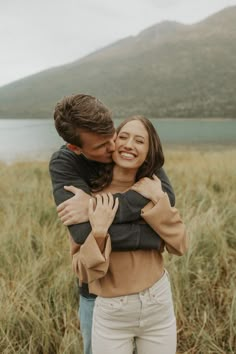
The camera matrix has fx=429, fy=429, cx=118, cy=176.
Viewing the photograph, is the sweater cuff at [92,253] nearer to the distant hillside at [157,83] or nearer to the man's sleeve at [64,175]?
the man's sleeve at [64,175]

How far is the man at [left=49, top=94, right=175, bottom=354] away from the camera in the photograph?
4.58 feet

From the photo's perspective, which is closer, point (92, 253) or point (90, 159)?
point (92, 253)

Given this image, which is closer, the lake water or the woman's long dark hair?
the woman's long dark hair

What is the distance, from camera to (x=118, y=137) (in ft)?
5.01

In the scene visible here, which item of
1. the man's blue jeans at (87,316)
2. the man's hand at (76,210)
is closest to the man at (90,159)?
the man's hand at (76,210)

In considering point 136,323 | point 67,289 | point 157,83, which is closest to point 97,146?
point 136,323

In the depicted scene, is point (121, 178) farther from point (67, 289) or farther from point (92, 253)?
point (67, 289)

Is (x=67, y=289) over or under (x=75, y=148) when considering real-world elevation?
under

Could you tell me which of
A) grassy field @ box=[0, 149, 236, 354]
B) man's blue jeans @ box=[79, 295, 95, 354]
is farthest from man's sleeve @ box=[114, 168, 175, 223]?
grassy field @ box=[0, 149, 236, 354]

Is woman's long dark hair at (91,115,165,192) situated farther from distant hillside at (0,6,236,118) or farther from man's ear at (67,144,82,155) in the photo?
distant hillside at (0,6,236,118)

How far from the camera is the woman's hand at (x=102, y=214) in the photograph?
137cm

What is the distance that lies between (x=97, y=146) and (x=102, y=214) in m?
0.23

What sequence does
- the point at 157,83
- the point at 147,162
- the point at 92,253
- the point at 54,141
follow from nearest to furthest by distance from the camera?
the point at 92,253
the point at 147,162
the point at 54,141
the point at 157,83

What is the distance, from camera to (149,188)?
147 centimetres
